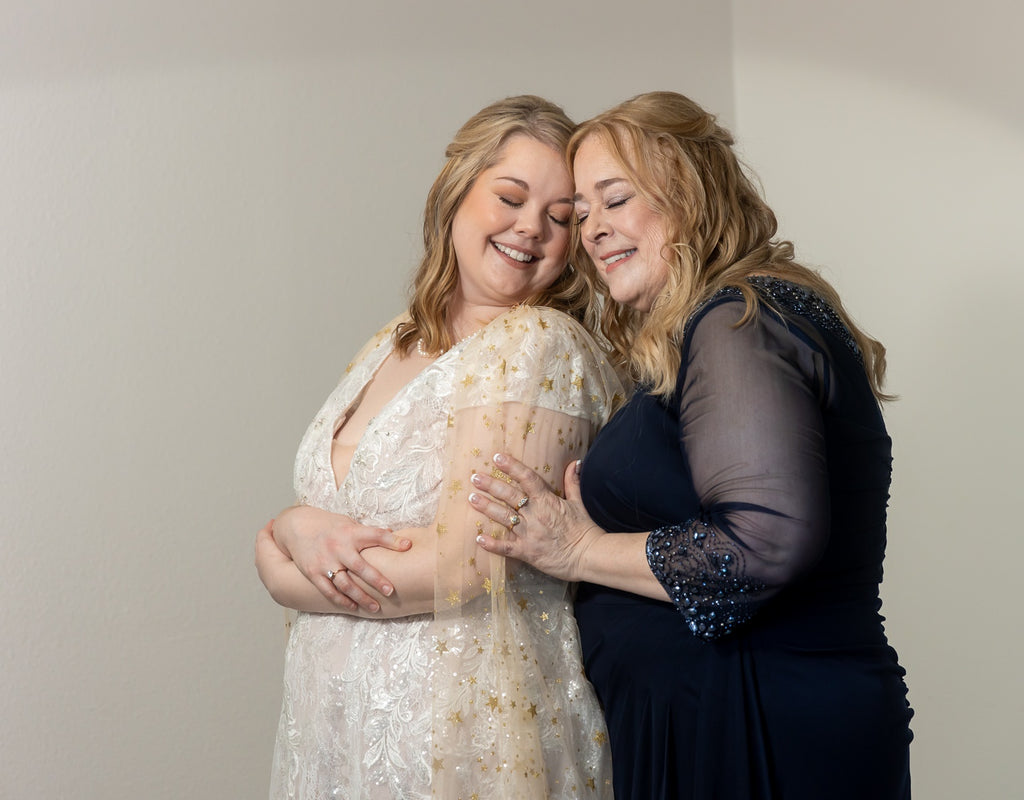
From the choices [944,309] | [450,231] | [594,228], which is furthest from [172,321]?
[944,309]

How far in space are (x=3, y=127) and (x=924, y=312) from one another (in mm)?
2551

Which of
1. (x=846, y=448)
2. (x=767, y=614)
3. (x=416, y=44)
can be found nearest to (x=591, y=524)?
(x=767, y=614)

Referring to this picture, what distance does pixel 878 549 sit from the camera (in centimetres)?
165

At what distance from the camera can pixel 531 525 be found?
1704 mm

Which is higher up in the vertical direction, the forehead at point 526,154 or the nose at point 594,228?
the forehead at point 526,154

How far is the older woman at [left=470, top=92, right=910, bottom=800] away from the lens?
1.45m

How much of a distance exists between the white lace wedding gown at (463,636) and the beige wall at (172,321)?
3.45ft

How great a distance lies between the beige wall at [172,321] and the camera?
8.91 ft

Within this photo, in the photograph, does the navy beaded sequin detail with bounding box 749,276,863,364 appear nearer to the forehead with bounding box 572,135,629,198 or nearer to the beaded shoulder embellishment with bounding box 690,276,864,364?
the beaded shoulder embellishment with bounding box 690,276,864,364

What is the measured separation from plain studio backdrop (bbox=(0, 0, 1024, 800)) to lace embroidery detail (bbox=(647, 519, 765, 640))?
1.74 meters

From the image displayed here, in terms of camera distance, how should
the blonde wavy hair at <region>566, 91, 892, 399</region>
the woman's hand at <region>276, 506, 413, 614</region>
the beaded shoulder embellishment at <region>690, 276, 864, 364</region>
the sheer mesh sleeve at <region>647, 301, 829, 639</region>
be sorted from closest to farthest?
the sheer mesh sleeve at <region>647, 301, 829, 639</region> < the beaded shoulder embellishment at <region>690, 276, 864, 364</region> < the blonde wavy hair at <region>566, 91, 892, 399</region> < the woman's hand at <region>276, 506, 413, 614</region>

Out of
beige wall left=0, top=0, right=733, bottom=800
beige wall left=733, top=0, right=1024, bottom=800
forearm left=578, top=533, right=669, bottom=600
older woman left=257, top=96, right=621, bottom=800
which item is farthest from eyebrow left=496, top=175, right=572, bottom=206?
beige wall left=733, top=0, right=1024, bottom=800

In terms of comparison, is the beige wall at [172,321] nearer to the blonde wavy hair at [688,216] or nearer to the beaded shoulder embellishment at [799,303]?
the blonde wavy hair at [688,216]

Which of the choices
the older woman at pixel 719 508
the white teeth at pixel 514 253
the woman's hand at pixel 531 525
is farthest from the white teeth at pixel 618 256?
the woman's hand at pixel 531 525
